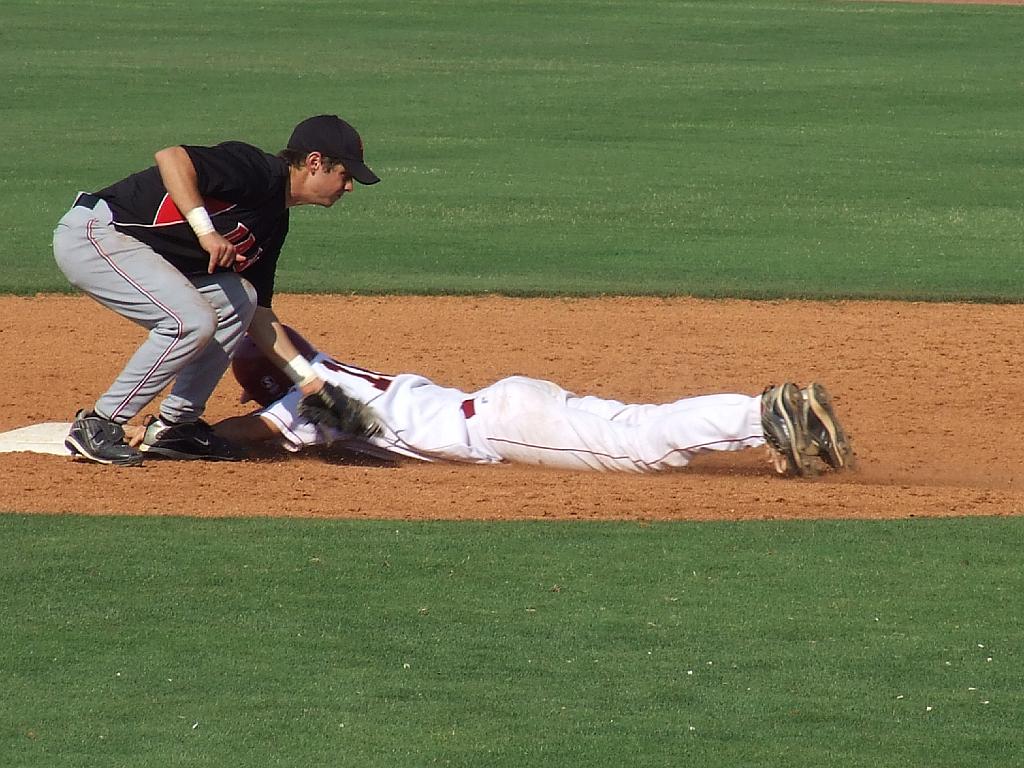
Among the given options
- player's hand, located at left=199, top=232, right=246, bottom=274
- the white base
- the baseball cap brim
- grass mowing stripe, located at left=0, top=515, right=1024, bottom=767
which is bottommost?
grass mowing stripe, located at left=0, top=515, right=1024, bottom=767

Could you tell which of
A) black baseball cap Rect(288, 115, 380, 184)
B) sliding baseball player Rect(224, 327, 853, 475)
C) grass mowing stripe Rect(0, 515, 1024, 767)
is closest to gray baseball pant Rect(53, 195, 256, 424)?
sliding baseball player Rect(224, 327, 853, 475)

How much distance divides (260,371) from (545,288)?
4072 mm

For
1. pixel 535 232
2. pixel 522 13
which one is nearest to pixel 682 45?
pixel 522 13

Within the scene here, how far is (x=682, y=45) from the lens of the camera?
24703 millimetres

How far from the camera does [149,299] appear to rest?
267 inches

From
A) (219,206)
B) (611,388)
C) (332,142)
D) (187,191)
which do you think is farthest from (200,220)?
(611,388)

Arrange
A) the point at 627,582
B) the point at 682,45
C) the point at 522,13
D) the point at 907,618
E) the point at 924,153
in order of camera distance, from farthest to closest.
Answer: the point at 522,13, the point at 682,45, the point at 924,153, the point at 627,582, the point at 907,618

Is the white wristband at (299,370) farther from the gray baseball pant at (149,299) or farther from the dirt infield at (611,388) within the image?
the dirt infield at (611,388)

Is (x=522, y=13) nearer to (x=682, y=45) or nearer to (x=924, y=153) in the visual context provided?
(x=682, y=45)

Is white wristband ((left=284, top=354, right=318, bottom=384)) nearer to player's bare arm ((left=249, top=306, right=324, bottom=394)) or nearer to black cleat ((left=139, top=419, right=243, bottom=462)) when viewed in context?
player's bare arm ((left=249, top=306, right=324, bottom=394))

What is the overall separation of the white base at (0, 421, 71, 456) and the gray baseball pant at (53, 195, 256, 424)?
0.44 metres

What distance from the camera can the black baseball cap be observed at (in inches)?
262

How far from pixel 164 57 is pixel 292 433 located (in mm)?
16753

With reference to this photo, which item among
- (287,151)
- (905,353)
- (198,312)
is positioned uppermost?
(287,151)
